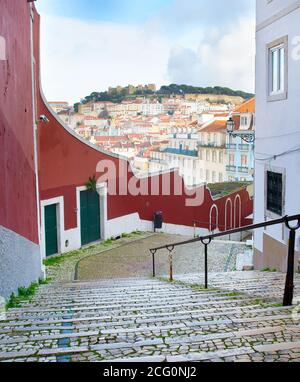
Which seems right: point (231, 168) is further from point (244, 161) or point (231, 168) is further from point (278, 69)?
point (278, 69)

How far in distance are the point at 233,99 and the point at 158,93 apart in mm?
11148

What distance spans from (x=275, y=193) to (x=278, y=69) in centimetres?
235

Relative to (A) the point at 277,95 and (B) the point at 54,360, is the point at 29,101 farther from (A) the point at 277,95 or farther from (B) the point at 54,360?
(B) the point at 54,360

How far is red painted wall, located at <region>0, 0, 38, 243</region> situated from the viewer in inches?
227

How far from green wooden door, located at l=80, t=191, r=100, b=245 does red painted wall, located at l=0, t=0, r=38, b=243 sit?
5869 mm

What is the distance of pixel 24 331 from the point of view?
3.54 m

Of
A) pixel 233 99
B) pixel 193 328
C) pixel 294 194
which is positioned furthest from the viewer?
pixel 233 99

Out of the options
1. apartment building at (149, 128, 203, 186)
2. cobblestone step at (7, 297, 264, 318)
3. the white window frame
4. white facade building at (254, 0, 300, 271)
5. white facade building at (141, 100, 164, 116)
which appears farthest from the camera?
white facade building at (141, 100, 164, 116)

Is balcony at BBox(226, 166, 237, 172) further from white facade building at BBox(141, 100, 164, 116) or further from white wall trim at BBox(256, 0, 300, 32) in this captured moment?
white wall trim at BBox(256, 0, 300, 32)

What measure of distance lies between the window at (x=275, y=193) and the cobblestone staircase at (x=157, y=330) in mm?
3989

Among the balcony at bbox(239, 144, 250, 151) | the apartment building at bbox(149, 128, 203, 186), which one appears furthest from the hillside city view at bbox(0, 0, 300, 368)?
the apartment building at bbox(149, 128, 203, 186)

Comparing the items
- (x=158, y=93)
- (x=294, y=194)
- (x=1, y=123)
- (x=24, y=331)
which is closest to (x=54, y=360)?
(x=24, y=331)

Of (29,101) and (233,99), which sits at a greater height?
(233,99)

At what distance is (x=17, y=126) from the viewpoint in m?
7.06
